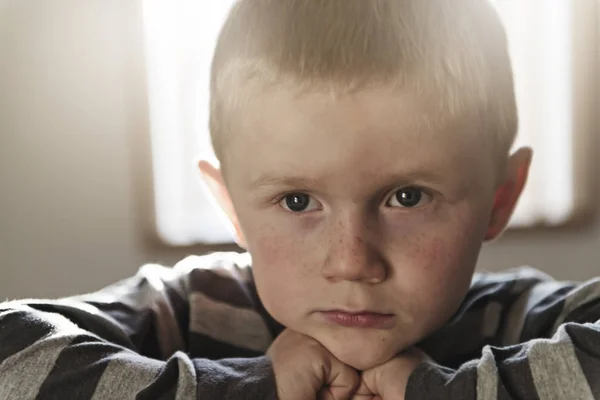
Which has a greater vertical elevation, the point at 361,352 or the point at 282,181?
the point at 282,181

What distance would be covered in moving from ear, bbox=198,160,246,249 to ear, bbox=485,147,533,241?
23 centimetres

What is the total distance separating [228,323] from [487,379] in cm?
37

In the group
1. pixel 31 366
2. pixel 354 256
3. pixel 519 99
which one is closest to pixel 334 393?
pixel 354 256

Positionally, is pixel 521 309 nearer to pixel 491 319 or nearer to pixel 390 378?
pixel 491 319

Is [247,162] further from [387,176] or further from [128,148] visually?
[128,148]

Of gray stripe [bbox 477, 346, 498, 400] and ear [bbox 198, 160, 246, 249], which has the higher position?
ear [bbox 198, 160, 246, 249]

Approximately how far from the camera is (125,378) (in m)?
0.59

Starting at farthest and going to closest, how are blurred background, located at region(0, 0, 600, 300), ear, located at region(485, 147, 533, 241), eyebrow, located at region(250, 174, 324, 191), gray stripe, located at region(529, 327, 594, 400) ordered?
blurred background, located at region(0, 0, 600, 300) → ear, located at region(485, 147, 533, 241) → eyebrow, located at region(250, 174, 324, 191) → gray stripe, located at region(529, 327, 594, 400)

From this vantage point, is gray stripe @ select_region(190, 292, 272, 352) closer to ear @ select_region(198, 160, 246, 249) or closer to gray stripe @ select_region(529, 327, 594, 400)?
ear @ select_region(198, 160, 246, 249)

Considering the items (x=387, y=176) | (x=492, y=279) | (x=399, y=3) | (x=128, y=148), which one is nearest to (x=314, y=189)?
(x=387, y=176)

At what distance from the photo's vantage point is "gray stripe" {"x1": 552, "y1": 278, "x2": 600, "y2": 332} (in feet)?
2.55

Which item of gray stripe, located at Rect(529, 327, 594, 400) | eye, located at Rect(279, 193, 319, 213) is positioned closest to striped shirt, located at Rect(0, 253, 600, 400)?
gray stripe, located at Rect(529, 327, 594, 400)

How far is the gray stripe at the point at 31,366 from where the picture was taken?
1.98 ft

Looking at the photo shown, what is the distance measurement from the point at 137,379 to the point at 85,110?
80 cm
